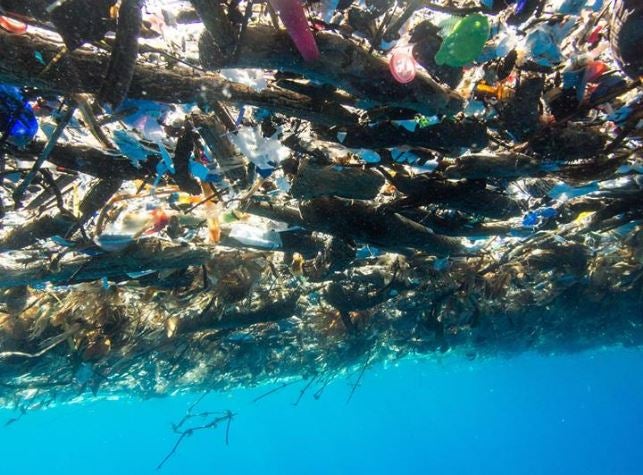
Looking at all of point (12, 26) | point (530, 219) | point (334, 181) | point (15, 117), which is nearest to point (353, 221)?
point (334, 181)

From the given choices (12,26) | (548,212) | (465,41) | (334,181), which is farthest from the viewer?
(548,212)

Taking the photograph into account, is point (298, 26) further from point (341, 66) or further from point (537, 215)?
point (537, 215)

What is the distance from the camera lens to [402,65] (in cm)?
287

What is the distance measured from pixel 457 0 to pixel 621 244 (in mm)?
7787

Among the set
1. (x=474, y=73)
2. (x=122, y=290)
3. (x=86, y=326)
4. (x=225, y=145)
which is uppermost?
(x=474, y=73)

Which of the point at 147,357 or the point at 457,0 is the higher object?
the point at 457,0

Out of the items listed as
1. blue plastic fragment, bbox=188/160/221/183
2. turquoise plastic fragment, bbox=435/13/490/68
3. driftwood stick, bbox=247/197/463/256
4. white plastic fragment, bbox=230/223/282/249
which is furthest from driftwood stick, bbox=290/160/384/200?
turquoise plastic fragment, bbox=435/13/490/68

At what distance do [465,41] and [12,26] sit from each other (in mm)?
2861

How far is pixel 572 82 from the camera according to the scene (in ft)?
10.7

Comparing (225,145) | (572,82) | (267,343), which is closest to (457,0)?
(572,82)

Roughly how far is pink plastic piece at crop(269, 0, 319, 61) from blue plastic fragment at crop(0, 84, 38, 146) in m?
1.97

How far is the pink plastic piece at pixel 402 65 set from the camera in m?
2.85

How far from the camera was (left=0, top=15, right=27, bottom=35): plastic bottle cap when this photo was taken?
2.29 metres

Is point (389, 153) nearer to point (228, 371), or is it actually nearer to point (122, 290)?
point (122, 290)
